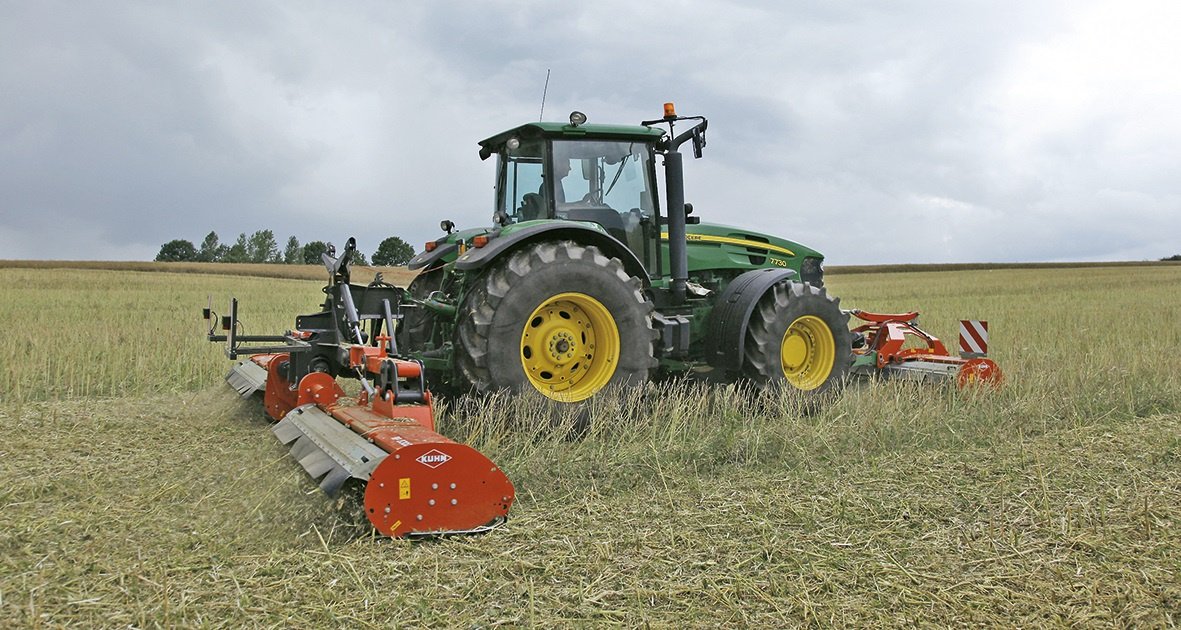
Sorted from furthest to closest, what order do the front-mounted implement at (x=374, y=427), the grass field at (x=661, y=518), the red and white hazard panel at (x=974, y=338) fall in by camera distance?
the red and white hazard panel at (x=974, y=338) < the front-mounted implement at (x=374, y=427) < the grass field at (x=661, y=518)

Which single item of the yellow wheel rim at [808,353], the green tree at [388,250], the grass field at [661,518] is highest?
the green tree at [388,250]

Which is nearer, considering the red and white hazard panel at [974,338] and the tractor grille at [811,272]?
the tractor grille at [811,272]

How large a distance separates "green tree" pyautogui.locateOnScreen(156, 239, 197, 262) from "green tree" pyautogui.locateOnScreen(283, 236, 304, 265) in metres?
6.13

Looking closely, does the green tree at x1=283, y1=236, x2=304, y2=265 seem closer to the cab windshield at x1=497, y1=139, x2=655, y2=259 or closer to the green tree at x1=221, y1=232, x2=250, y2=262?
the green tree at x1=221, y1=232, x2=250, y2=262

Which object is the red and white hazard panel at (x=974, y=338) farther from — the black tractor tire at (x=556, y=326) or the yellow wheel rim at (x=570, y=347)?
the yellow wheel rim at (x=570, y=347)

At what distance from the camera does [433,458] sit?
11.6 feet

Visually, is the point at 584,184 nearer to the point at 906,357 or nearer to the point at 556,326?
the point at 556,326

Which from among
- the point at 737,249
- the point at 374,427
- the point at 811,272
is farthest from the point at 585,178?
the point at 374,427

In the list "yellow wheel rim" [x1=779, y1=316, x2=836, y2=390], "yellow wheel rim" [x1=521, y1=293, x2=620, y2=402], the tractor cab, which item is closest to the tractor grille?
"yellow wheel rim" [x1=779, y1=316, x2=836, y2=390]

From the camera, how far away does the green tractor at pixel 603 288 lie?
17.5 feet

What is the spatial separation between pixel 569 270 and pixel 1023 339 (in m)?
8.70

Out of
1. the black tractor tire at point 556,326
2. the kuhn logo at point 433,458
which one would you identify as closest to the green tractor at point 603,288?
the black tractor tire at point 556,326

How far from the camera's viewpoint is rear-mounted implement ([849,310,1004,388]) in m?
7.55

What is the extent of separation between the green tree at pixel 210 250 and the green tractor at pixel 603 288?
60.9 meters
